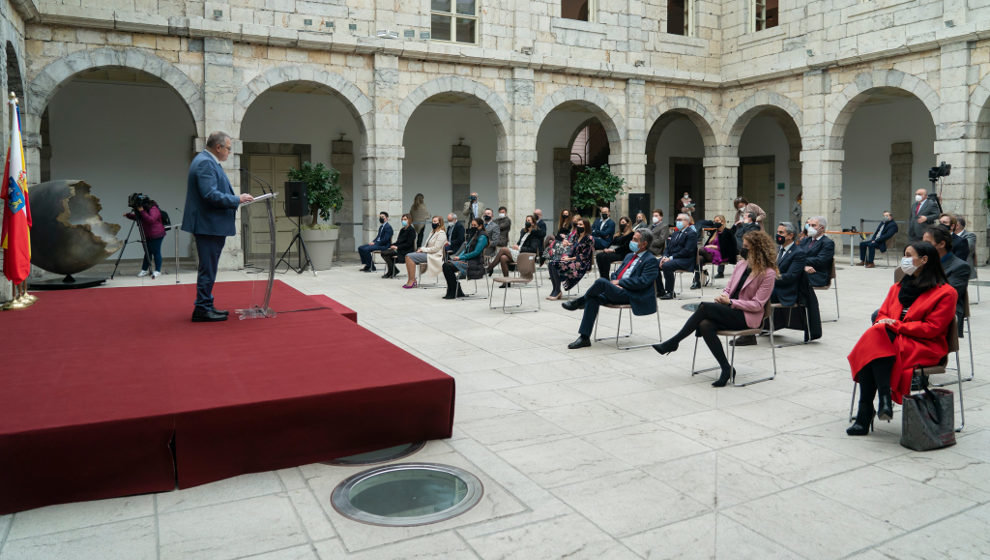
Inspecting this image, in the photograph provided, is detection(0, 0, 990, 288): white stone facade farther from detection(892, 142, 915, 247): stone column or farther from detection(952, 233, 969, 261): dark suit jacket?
detection(952, 233, 969, 261): dark suit jacket

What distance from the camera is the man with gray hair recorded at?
538 centimetres

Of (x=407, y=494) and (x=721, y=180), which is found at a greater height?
(x=721, y=180)

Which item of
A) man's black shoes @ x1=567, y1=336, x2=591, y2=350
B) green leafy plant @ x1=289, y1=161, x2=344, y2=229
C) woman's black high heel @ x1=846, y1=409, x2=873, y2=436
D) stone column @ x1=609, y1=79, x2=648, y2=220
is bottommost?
woman's black high heel @ x1=846, y1=409, x2=873, y2=436

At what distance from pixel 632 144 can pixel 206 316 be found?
41.9ft

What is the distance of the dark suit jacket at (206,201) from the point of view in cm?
538

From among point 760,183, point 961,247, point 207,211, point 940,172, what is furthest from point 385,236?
point 760,183

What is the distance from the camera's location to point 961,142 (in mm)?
13359

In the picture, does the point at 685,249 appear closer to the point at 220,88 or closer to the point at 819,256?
the point at 819,256

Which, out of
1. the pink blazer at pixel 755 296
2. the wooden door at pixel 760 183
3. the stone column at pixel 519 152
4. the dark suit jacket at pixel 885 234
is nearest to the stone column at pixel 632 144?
the stone column at pixel 519 152

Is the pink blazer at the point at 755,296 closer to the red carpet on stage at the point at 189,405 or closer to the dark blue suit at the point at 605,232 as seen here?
the red carpet on stage at the point at 189,405

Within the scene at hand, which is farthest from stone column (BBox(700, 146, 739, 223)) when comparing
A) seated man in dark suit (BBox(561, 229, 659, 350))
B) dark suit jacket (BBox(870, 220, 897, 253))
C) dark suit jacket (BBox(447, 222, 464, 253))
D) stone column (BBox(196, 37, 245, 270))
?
seated man in dark suit (BBox(561, 229, 659, 350))

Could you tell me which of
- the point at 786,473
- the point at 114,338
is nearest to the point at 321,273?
the point at 114,338

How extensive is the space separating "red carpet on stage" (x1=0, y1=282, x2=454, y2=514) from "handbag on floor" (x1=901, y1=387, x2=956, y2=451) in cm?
239

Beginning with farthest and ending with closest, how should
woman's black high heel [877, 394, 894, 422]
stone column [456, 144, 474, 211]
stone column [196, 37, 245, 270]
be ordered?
1. stone column [456, 144, 474, 211]
2. stone column [196, 37, 245, 270]
3. woman's black high heel [877, 394, 894, 422]
